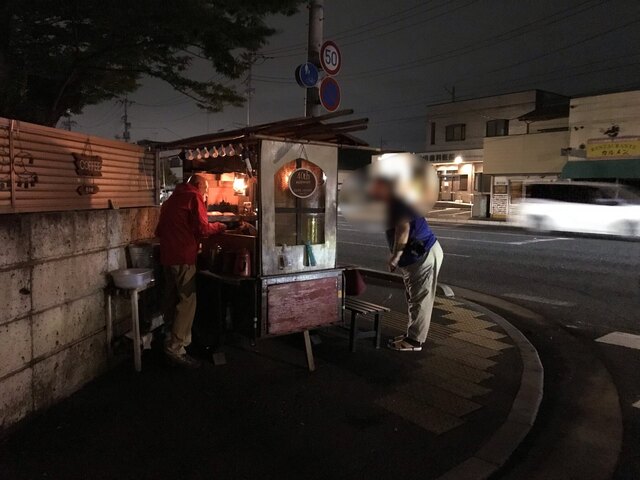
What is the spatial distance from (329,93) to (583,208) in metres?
17.5

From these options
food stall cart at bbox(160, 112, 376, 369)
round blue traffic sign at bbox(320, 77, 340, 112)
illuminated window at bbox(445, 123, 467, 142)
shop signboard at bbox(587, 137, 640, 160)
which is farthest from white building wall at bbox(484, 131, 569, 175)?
food stall cart at bbox(160, 112, 376, 369)

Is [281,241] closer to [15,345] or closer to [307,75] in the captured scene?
[15,345]

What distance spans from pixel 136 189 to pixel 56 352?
2262 millimetres

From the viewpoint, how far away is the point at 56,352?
13.3 ft

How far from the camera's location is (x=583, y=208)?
2092cm

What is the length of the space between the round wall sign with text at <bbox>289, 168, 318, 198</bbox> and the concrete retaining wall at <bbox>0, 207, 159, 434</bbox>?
5.97 feet

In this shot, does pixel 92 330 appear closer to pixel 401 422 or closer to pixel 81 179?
pixel 81 179

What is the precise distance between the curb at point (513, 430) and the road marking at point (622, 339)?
136 cm

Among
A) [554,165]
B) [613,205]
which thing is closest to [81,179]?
[613,205]

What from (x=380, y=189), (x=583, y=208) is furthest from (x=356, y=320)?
(x=583, y=208)

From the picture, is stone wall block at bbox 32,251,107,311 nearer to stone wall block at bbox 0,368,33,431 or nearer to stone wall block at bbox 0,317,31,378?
stone wall block at bbox 0,317,31,378

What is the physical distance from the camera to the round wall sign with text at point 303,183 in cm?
514

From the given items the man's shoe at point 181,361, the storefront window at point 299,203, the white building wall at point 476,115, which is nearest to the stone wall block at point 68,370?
the man's shoe at point 181,361

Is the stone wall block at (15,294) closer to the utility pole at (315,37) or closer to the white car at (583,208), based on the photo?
the utility pole at (315,37)
